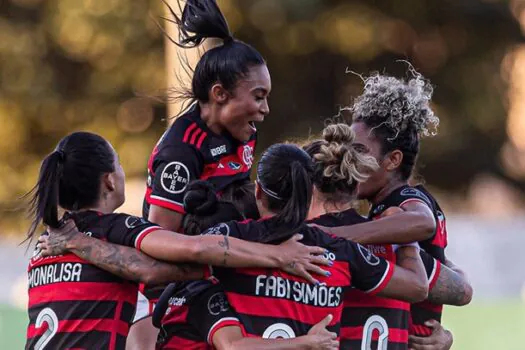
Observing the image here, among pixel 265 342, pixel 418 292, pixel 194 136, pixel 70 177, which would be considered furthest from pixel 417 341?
pixel 70 177

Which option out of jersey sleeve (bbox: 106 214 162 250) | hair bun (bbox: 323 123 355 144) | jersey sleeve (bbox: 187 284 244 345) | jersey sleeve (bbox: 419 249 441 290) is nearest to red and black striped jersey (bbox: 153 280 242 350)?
jersey sleeve (bbox: 187 284 244 345)

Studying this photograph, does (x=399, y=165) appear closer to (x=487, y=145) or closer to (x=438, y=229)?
(x=438, y=229)

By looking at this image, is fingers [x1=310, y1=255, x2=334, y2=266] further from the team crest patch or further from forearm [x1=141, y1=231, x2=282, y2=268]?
the team crest patch

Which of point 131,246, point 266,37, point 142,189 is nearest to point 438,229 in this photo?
point 131,246

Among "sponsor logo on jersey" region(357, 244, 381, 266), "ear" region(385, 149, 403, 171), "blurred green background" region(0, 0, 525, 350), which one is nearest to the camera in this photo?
"sponsor logo on jersey" region(357, 244, 381, 266)

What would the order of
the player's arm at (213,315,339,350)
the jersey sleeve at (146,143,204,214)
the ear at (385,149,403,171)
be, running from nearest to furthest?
1. the player's arm at (213,315,339,350)
2. the jersey sleeve at (146,143,204,214)
3. the ear at (385,149,403,171)

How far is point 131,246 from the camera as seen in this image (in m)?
4.40

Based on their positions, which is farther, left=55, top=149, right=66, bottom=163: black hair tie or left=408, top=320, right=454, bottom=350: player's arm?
left=408, top=320, right=454, bottom=350: player's arm

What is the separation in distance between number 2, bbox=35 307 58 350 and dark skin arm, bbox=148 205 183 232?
676 millimetres

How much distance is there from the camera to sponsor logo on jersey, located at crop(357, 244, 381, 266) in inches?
175

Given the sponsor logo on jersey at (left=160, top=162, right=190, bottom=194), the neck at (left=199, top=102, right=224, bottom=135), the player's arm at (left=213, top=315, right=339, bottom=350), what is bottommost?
the player's arm at (left=213, top=315, right=339, bottom=350)

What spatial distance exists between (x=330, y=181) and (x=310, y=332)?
61 cm

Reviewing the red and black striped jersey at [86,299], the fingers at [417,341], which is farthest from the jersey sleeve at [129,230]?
the fingers at [417,341]

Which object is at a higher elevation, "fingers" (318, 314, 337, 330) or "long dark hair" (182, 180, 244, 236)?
"long dark hair" (182, 180, 244, 236)
